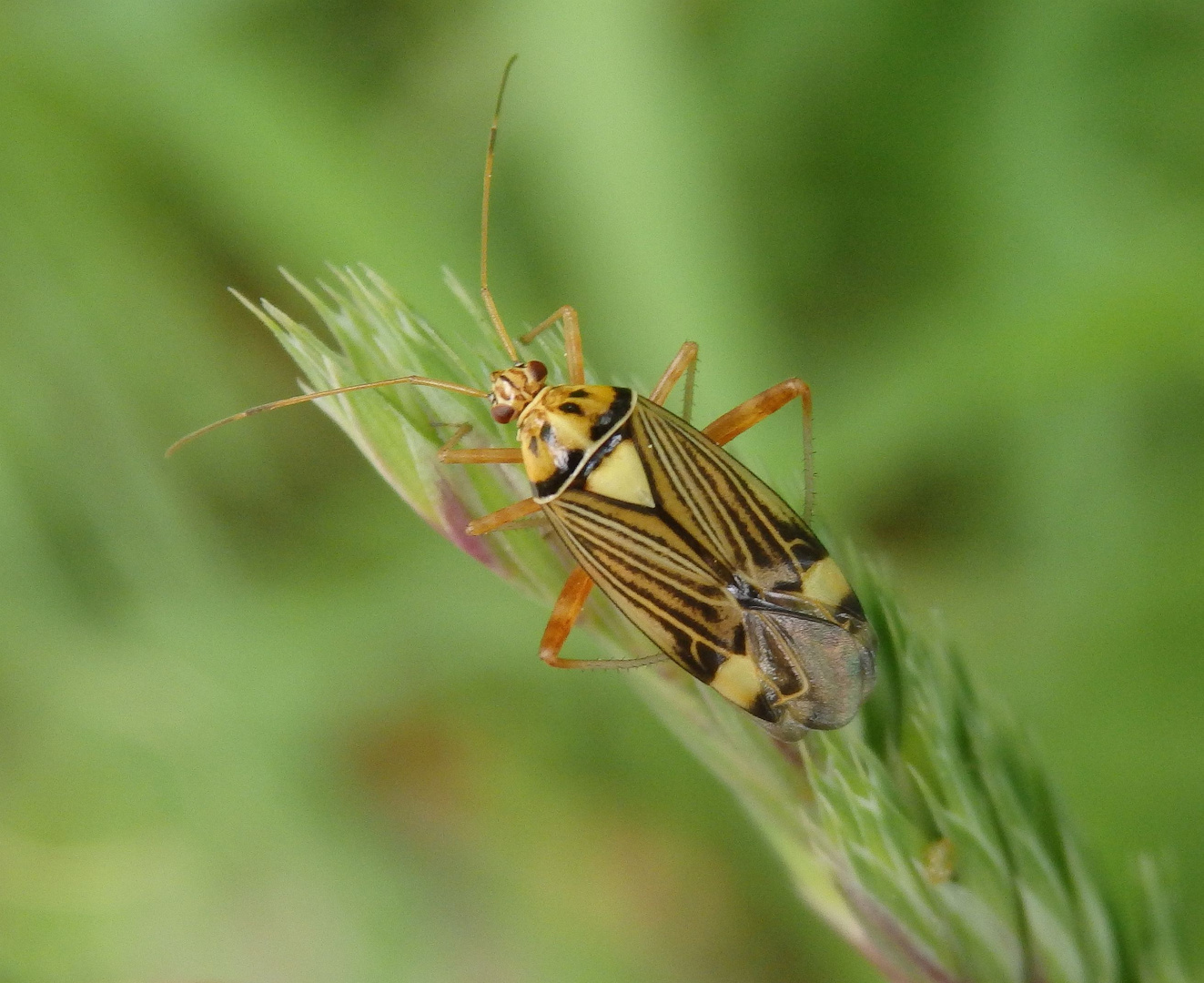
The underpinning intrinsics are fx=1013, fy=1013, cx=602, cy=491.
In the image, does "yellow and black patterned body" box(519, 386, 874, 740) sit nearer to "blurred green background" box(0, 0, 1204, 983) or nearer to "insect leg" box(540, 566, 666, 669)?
"insect leg" box(540, 566, 666, 669)

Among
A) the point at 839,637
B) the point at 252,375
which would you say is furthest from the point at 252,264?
the point at 839,637

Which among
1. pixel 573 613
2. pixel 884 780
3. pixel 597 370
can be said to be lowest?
pixel 884 780

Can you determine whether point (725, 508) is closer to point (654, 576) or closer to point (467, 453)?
point (654, 576)

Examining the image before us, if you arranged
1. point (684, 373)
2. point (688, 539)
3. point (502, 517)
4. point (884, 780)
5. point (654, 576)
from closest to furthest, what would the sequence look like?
1. point (884, 780)
2. point (502, 517)
3. point (654, 576)
4. point (688, 539)
5. point (684, 373)

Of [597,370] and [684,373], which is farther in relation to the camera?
[597,370]

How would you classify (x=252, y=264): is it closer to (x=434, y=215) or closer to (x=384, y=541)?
(x=434, y=215)

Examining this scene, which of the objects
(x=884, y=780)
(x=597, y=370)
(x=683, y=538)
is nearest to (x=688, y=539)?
(x=683, y=538)

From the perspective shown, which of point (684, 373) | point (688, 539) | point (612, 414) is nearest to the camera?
point (688, 539)

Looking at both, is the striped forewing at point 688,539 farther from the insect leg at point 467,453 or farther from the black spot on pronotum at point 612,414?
the insect leg at point 467,453

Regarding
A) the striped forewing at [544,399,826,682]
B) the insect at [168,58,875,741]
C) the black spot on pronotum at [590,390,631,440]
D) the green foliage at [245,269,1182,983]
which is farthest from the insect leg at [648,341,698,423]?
the green foliage at [245,269,1182,983]
